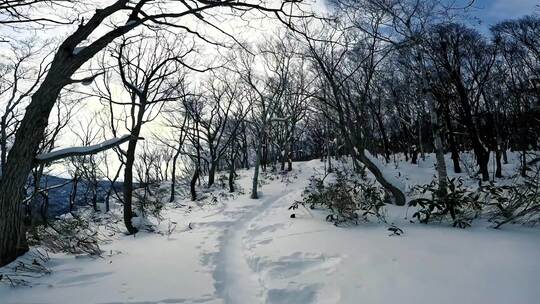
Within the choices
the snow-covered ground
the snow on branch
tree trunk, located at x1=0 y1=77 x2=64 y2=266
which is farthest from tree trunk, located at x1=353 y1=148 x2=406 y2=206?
tree trunk, located at x1=0 y1=77 x2=64 y2=266

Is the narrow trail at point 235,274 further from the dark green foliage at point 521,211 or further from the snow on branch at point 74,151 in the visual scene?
the dark green foliage at point 521,211

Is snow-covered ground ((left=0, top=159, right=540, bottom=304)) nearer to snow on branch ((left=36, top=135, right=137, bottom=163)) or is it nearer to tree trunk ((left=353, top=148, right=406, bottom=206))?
snow on branch ((left=36, top=135, right=137, bottom=163))

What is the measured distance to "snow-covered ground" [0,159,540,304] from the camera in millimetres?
3588

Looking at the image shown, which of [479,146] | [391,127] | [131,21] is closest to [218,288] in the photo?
[131,21]

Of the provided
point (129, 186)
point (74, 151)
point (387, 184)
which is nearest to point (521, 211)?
point (387, 184)

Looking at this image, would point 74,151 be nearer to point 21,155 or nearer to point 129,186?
point 21,155

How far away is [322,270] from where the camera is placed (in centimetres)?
468

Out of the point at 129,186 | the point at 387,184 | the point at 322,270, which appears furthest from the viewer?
the point at 129,186

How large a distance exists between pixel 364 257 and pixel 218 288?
2108 millimetres

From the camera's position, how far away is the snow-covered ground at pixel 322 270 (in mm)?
3588

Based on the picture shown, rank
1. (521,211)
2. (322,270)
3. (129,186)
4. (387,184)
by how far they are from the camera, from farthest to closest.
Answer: (129,186) < (387,184) < (521,211) < (322,270)

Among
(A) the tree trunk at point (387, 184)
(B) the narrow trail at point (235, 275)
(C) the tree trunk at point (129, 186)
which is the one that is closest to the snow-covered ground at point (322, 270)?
(B) the narrow trail at point (235, 275)

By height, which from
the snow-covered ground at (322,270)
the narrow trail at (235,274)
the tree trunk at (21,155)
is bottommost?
the narrow trail at (235,274)

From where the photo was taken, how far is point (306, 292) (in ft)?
13.5
